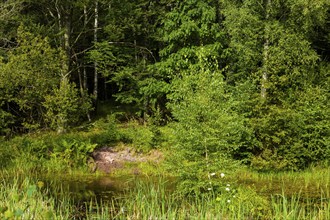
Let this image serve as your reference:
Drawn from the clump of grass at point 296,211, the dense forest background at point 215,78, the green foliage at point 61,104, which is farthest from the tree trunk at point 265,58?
the green foliage at point 61,104

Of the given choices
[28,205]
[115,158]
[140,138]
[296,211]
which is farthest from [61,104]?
[28,205]

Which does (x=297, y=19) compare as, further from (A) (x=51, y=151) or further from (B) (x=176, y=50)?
(A) (x=51, y=151)

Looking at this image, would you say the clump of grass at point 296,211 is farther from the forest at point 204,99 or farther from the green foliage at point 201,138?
the forest at point 204,99

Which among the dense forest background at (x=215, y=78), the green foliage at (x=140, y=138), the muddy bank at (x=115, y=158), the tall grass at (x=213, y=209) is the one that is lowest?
the muddy bank at (x=115, y=158)

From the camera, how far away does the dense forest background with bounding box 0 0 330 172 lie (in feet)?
36.1

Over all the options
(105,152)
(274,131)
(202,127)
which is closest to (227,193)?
(202,127)

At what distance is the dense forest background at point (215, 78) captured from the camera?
11.0 m

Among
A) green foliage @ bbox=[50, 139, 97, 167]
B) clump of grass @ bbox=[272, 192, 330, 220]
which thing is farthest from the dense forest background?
clump of grass @ bbox=[272, 192, 330, 220]

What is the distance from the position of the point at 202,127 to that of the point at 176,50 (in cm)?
1320

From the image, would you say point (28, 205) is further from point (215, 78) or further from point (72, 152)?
point (72, 152)

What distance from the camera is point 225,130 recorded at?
10.5 meters

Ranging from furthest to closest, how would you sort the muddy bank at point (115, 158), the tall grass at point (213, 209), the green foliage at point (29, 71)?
the muddy bank at point (115, 158) → the green foliage at point (29, 71) → the tall grass at point (213, 209)

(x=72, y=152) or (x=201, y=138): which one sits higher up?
(x=201, y=138)

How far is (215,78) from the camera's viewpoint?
40.4ft
